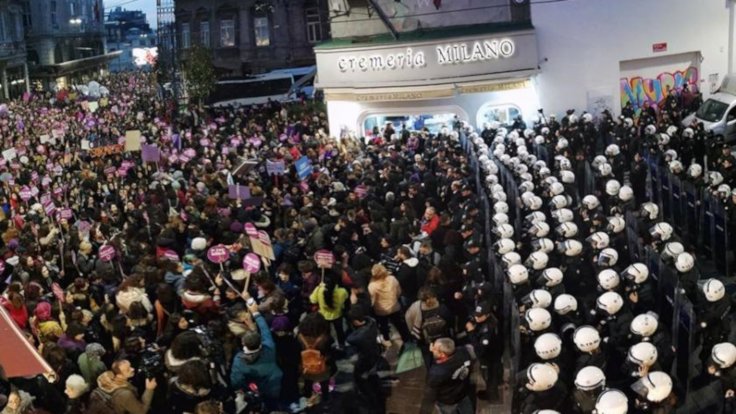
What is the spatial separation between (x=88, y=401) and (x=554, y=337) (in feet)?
15.5

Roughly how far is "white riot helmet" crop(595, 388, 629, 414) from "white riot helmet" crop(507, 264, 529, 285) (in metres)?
3.35

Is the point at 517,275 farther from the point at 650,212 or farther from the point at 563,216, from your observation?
the point at 650,212

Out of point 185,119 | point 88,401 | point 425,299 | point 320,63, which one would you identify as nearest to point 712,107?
point 320,63

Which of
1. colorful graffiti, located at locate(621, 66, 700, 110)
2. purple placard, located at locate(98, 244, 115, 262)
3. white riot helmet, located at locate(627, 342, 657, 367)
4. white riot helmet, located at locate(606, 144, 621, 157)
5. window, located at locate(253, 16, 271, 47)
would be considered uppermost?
window, located at locate(253, 16, 271, 47)

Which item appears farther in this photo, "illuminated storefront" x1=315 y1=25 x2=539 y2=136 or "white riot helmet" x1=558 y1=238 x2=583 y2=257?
"illuminated storefront" x1=315 y1=25 x2=539 y2=136

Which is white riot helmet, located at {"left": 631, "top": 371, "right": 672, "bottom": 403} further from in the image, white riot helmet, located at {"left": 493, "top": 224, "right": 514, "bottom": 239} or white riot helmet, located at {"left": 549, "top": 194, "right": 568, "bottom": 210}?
white riot helmet, located at {"left": 549, "top": 194, "right": 568, "bottom": 210}

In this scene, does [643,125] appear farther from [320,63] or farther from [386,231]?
[320,63]

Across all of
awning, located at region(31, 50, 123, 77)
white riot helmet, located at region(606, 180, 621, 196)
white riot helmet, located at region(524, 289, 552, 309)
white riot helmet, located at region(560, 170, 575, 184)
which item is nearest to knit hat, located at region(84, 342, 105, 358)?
white riot helmet, located at region(524, 289, 552, 309)

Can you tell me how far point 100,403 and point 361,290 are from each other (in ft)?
12.4

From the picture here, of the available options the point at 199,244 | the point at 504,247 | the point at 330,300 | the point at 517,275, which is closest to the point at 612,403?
the point at 517,275

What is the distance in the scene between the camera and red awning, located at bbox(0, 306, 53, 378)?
323 inches

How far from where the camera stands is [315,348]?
934 cm

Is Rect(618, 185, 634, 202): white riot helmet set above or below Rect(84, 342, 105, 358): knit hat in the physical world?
above

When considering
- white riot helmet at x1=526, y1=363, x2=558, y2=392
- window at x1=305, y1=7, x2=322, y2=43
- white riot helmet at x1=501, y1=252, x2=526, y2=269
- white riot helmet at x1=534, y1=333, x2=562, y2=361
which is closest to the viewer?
white riot helmet at x1=526, y1=363, x2=558, y2=392
